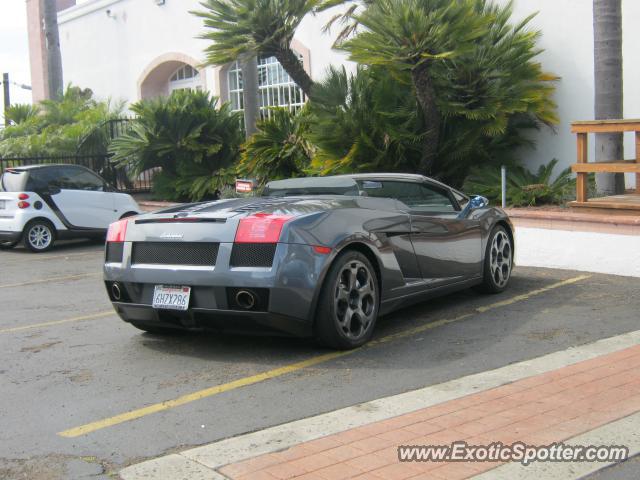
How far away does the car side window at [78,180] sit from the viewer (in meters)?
14.7

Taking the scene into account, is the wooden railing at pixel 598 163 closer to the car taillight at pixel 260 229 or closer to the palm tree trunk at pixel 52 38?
the car taillight at pixel 260 229

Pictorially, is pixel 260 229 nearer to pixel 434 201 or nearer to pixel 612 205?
pixel 434 201

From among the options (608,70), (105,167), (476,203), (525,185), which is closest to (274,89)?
(105,167)

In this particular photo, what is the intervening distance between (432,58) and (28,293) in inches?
247

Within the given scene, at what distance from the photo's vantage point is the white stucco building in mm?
13242

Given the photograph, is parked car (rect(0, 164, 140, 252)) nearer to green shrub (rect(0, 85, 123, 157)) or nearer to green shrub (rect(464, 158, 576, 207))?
green shrub (rect(464, 158, 576, 207))

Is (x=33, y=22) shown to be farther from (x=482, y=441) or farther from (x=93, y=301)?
(x=482, y=441)

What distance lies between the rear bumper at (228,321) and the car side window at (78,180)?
8787 mm

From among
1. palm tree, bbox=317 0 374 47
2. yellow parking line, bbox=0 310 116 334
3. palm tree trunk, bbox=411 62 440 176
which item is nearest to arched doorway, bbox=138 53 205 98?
palm tree, bbox=317 0 374 47

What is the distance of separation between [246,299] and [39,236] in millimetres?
9431

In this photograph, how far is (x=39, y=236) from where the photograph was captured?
14.5 metres

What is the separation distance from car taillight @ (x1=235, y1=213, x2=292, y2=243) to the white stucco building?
8065 mm

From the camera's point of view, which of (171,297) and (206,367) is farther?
(171,297)

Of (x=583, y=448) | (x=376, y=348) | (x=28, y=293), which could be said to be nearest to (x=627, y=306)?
(x=376, y=348)
